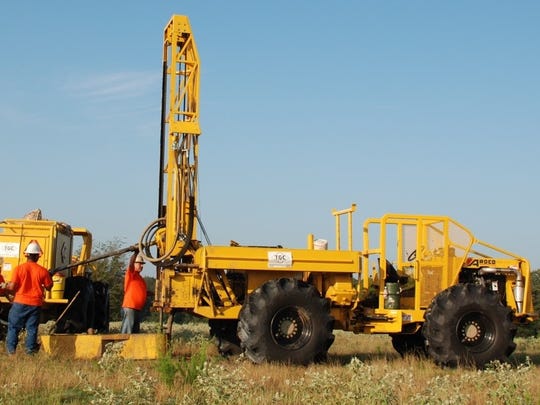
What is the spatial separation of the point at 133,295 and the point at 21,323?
7.45ft

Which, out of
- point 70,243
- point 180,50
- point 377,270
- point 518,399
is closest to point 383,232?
point 377,270

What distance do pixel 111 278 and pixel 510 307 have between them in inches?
776

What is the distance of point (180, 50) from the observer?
14.7 m

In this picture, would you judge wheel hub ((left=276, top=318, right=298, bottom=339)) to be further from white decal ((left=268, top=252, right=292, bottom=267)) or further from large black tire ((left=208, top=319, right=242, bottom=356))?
large black tire ((left=208, top=319, right=242, bottom=356))

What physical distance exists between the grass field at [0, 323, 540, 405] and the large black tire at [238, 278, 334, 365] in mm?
444

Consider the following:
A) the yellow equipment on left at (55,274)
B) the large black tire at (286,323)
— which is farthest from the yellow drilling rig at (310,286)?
the yellow equipment on left at (55,274)

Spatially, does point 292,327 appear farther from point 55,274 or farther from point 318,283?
point 55,274

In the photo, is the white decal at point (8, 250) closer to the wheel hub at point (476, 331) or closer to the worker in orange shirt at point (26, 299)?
the worker in orange shirt at point (26, 299)

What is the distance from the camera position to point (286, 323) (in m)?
12.8

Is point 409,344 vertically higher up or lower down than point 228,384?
higher up

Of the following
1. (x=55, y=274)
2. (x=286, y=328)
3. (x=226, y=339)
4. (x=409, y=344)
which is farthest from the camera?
(x=55, y=274)

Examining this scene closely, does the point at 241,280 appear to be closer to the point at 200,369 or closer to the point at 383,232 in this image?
the point at 383,232

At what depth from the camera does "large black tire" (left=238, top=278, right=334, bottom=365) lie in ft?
40.9

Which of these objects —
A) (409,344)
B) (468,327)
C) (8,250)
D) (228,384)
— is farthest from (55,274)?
(228,384)
